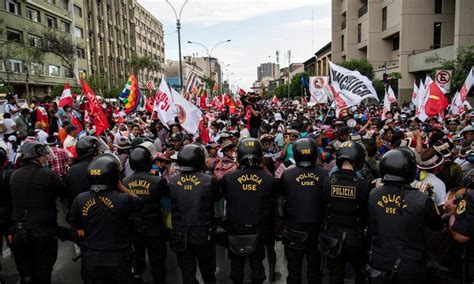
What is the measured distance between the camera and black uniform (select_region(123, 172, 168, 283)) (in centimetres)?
463

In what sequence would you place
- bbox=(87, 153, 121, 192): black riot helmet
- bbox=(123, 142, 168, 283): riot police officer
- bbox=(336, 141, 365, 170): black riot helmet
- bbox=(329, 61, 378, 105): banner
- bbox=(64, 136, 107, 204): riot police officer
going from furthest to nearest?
bbox=(329, 61, 378, 105): banner → bbox=(64, 136, 107, 204): riot police officer → bbox=(123, 142, 168, 283): riot police officer → bbox=(336, 141, 365, 170): black riot helmet → bbox=(87, 153, 121, 192): black riot helmet

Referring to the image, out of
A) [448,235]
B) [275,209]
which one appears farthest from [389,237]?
[275,209]

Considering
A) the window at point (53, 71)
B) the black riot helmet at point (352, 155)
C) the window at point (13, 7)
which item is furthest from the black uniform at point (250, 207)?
the window at point (53, 71)

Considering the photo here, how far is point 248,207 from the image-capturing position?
4.46 meters

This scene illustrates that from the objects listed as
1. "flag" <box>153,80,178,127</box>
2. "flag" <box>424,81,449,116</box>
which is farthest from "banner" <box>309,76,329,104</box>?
"flag" <box>153,80,178,127</box>

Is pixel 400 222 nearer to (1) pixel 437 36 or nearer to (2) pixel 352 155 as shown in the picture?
(2) pixel 352 155

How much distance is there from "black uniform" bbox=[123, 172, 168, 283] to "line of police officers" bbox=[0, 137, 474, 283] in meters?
0.01

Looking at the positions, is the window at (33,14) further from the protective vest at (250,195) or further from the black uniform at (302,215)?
the black uniform at (302,215)

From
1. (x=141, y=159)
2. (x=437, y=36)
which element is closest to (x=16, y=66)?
(x=141, y=159)

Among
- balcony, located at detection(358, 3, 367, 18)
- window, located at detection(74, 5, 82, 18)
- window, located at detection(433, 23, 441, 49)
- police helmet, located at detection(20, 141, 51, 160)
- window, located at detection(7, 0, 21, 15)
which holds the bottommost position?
police helmet, located at detection(20, 141, 51, 160)

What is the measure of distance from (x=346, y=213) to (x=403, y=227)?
69 cm

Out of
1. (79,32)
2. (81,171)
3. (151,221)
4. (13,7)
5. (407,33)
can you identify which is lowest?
(151,221)

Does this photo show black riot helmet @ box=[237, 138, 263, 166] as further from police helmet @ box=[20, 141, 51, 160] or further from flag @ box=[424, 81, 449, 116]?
flag @ box=[424, 81, 449, 116]

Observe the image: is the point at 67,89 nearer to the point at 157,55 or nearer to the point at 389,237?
the point at 389,237
